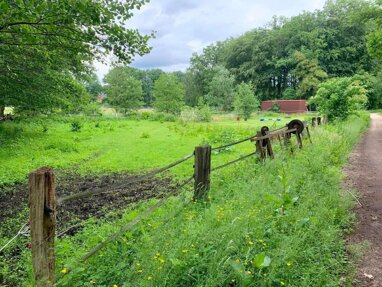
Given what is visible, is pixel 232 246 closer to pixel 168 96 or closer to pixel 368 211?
pixel 368 211

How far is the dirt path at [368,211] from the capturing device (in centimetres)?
352

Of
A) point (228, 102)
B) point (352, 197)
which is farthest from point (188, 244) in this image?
point (228, 102)

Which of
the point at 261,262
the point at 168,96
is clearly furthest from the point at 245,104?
the point at 261,262

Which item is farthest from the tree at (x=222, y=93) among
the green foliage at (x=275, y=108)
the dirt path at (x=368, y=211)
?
the dirt path at (x=368, y=211)

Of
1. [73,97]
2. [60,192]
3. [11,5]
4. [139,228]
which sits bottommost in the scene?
[60,192]

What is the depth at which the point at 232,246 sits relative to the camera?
3.12m

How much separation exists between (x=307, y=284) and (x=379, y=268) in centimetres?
123

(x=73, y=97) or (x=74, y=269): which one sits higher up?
(x=73, y=97)

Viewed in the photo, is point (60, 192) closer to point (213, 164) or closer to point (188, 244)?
point (213, 164)

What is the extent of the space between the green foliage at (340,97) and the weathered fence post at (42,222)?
61.5 feet

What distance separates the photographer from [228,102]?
58.4 meters

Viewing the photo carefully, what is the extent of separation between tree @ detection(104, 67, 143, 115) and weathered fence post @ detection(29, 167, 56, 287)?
45304 millimetres

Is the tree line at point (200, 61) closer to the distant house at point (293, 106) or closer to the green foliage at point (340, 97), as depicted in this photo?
the green foliage at point (340, 97)

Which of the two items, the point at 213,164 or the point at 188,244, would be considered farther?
the point at 213,164
